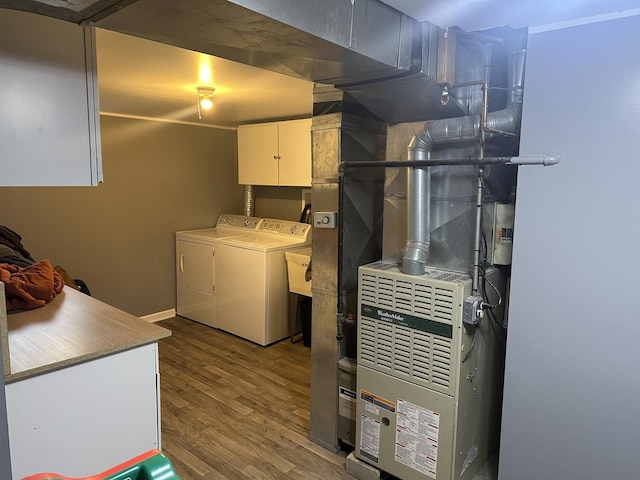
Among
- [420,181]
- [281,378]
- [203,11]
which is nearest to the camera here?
[203,11]

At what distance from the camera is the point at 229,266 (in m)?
4.30

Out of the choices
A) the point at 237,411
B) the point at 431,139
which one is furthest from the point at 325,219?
the point at 237,411

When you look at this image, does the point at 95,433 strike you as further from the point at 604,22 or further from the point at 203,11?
the point at 604,22

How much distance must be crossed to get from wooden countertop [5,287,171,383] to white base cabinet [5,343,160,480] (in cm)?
5

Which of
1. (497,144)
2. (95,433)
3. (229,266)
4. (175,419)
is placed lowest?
(175,419)

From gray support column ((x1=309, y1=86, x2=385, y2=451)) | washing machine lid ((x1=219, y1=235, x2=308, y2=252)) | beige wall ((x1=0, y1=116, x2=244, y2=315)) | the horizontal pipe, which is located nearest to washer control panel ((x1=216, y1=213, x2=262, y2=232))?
beige wall ((x1=0, y1=116, x2=244, y2=315))

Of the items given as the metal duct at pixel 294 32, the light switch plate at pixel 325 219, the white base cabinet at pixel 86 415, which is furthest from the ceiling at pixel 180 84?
the white base cabinet at pixel 86 415

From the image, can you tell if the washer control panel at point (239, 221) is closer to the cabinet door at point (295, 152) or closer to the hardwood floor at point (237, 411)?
the cabinet door at point (295, 152)

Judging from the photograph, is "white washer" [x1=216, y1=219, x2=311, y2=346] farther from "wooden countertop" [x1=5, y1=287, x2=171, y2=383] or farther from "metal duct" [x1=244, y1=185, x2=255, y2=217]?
"wooden countertop" [x1=5, y1=287, x2=171, y2=383]

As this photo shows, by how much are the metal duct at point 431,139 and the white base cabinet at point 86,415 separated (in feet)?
4.15

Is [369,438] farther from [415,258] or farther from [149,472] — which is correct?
[149,472]

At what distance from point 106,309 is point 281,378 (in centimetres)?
157

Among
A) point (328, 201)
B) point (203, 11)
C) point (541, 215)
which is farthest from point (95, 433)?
point (541, 215)

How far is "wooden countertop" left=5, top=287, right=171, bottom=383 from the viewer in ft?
5.59
